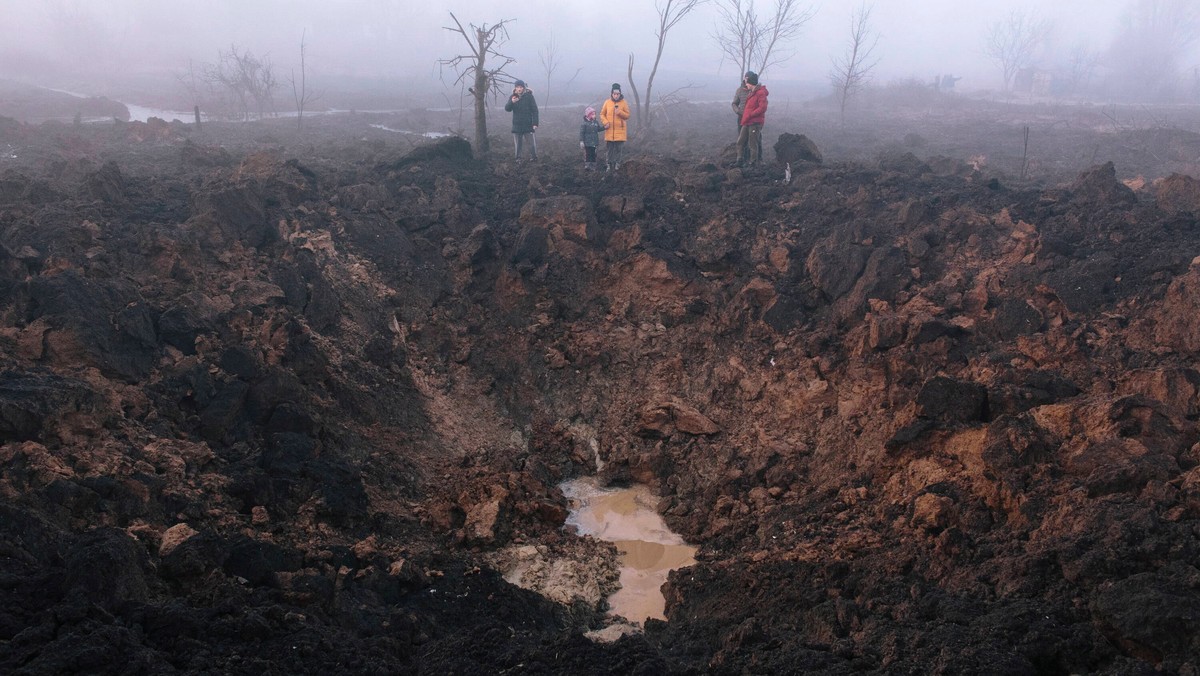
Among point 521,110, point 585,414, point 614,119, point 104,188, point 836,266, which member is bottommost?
point 585,414

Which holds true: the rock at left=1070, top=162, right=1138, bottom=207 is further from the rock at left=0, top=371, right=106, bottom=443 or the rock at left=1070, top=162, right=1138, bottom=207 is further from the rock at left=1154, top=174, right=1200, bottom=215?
the rock at left=0, top=371, right=106, bottom=443

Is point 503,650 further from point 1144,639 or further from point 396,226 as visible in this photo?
point 396,226

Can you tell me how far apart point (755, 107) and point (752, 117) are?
0.52ft

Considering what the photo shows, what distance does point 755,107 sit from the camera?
508 inches

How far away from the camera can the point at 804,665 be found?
4.10 m

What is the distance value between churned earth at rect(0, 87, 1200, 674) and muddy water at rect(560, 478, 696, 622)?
0.57 ft

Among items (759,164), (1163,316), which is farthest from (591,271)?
(1163,316)

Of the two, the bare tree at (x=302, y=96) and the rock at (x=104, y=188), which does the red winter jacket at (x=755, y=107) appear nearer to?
the rock at (x=104, y=188)

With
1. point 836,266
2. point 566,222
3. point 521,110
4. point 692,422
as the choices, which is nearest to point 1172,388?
point 836,266

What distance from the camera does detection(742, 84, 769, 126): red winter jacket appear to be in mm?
Result: 12867

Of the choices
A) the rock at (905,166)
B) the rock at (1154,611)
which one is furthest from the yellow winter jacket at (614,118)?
the rock at (1154,611)

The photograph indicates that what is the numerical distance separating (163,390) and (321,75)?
56741 mm

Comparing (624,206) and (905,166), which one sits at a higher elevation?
(905,166)

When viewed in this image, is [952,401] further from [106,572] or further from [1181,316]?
[106,572]
